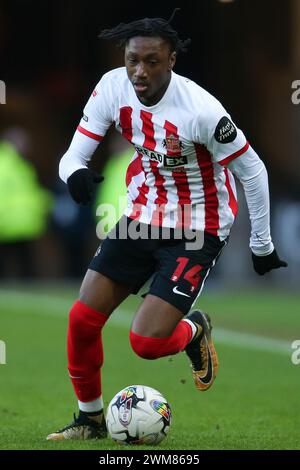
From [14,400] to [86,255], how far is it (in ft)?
33.9

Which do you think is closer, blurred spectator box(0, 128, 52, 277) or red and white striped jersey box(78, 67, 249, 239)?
red and white striped jersey box(78, 67, 249, 239)

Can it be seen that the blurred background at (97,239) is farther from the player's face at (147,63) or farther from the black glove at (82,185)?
the player's face at (147,63)

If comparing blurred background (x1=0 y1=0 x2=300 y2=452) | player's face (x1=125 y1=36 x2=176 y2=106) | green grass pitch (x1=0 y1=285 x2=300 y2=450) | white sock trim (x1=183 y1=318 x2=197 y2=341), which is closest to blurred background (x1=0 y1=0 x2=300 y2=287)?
blurred background (x1=0 y1=0 x2=300 y2=452)

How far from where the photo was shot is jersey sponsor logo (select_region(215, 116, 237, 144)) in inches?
259

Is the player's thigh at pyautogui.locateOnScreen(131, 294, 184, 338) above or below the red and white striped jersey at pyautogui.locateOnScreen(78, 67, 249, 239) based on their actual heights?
below

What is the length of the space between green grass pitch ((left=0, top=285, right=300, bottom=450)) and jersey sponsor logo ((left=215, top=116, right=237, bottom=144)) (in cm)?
166

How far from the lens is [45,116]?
21734mm

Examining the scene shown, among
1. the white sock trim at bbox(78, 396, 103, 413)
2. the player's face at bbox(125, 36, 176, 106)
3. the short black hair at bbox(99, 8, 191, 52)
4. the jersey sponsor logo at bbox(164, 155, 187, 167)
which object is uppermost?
the short black hair at bbox(99, 8, 191, 52)

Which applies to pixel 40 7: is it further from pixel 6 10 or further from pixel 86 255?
pixel 86 255

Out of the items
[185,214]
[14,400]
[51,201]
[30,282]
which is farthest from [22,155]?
[185,214]

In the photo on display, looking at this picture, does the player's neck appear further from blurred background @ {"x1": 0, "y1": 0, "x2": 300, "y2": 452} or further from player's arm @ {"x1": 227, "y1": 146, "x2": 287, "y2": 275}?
blurred background @ {"x1": 0, "y1": 0, "x2": 300, "y2": 452}

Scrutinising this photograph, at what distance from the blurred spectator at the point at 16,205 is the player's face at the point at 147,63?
36.1 feet

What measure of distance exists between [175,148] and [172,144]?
0.03m

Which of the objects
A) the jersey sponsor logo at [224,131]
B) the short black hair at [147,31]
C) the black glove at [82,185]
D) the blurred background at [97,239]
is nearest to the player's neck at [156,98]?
the short black hair at [147,31]
